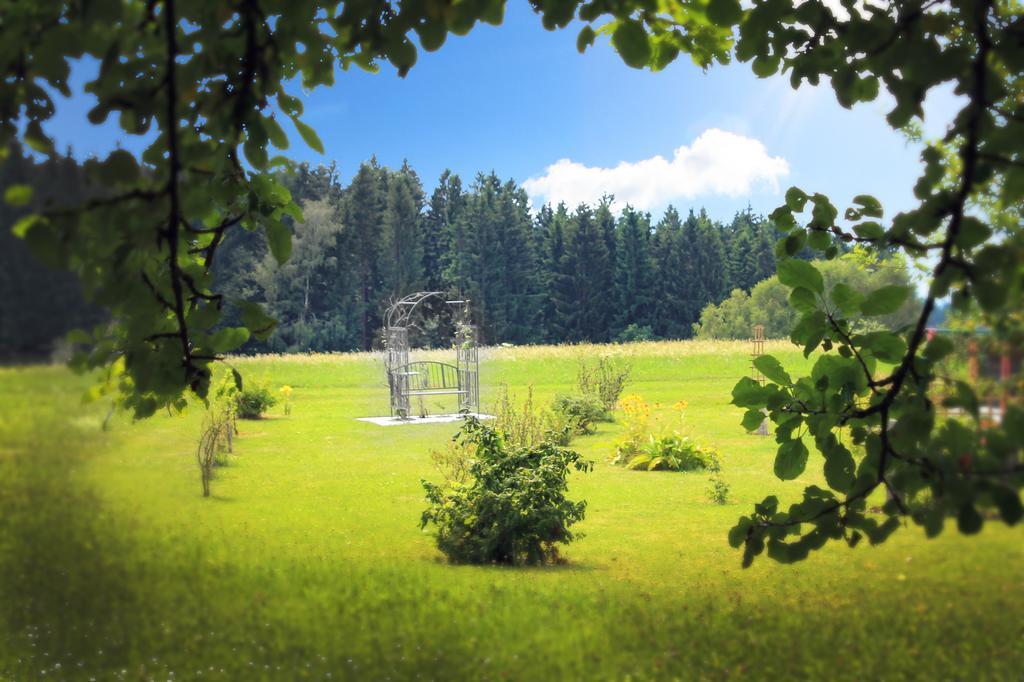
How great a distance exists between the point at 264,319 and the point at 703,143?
284 centimetres

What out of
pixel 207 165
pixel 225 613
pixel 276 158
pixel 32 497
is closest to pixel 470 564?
pixel 225 613

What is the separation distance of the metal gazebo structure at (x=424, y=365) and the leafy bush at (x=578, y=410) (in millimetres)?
393

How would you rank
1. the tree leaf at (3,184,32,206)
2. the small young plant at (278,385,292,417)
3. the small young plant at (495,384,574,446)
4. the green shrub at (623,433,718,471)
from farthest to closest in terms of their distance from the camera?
the small young plant at (278,385,292,417), the small young plant at (495,384,574,446), the green shrub at (623,433,718,471), the tree leaf at (3,184,32,206)

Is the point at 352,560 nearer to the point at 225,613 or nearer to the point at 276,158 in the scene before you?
the point at 225,613

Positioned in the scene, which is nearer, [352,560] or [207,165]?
[207,165]

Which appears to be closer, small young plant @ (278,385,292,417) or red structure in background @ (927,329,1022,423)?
red structure in background @ (927,329,1022,423)

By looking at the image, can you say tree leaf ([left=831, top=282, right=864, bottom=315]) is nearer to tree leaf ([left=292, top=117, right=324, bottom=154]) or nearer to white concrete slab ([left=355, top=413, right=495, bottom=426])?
tree leaf ([left=292, top=117, right=324, bottom=154])

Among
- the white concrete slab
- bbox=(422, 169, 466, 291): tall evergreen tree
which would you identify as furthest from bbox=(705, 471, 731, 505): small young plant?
bbox=(422, 169, 466, 291): tall evergreen tree

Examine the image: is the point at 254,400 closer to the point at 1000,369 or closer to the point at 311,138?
the point at 311,138

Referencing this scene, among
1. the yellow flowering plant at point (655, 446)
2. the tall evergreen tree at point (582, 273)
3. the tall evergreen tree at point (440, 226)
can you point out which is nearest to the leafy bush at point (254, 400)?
the tall evergreen tree at point (440, 226)

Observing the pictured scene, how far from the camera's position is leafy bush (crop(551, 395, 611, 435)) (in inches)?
145

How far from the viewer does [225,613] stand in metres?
2.98

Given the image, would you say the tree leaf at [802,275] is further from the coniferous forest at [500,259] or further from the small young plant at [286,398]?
the small young plant at [286,398]

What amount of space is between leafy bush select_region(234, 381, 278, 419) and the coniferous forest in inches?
12.2
